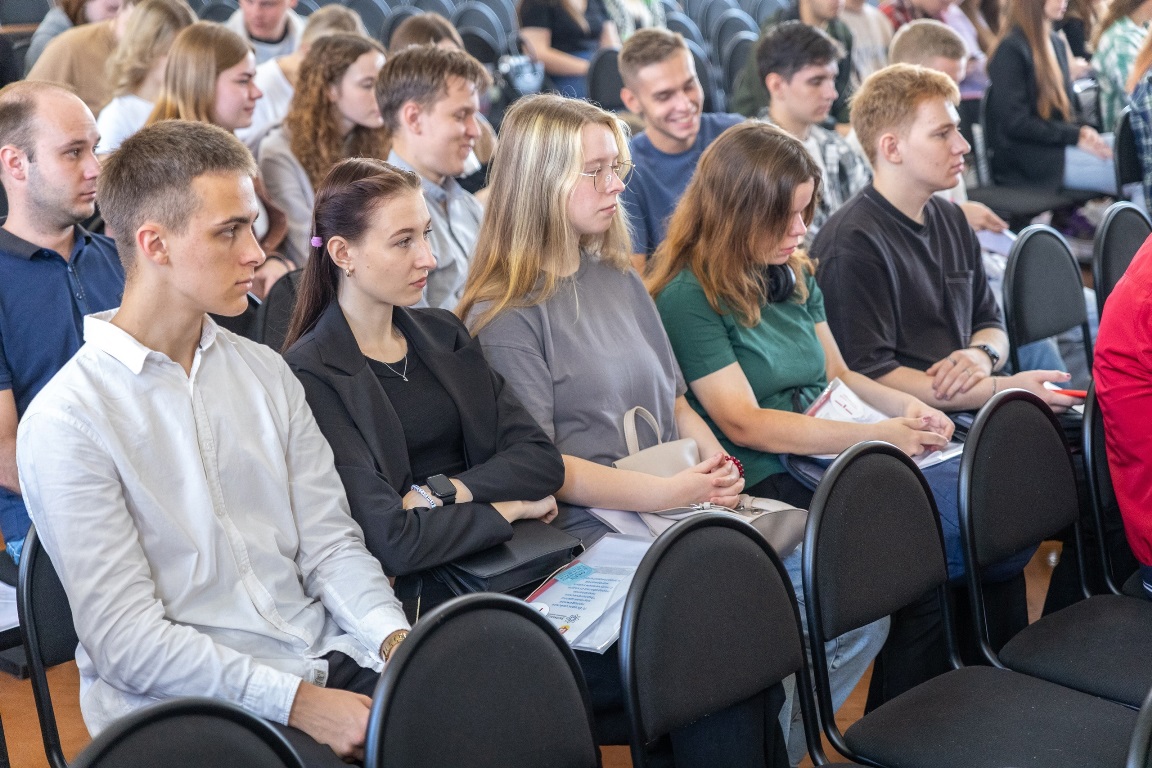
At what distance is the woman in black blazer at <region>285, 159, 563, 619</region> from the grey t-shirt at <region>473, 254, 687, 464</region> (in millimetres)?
105

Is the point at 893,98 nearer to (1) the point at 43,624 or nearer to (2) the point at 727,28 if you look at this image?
(1) the point at 43,624

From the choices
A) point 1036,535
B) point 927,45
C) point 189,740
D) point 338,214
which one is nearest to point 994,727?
point 1036,535

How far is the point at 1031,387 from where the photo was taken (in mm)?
2924

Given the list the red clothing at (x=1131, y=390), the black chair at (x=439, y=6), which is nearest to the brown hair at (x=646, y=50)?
the red clothing at (x=1131, y=390)

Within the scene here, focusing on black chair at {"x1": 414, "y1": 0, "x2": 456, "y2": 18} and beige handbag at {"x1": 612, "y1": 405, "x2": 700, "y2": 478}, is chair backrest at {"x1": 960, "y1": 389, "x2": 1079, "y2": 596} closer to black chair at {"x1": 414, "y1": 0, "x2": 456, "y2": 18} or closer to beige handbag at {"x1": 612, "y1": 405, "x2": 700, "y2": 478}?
beige handbag at {"x1": 612, "y1": 405, "x2": 700, "y2": 478}

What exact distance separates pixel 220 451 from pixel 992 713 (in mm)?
1320

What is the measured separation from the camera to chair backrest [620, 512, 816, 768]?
5.43 feet

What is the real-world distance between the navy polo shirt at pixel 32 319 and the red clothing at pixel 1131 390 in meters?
2.08

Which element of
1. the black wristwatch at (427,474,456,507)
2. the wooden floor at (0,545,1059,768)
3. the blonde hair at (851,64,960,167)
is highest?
the blonde hair at (851,64,960,167)

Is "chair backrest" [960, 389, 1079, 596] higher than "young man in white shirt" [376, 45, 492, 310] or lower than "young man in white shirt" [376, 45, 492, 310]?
lower

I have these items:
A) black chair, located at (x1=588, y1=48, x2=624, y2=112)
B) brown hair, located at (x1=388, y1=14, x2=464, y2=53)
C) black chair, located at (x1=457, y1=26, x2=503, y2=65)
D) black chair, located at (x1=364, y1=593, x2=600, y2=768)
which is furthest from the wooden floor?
black chair, located at (x1=457, y1=26, x2=503, y2=65)

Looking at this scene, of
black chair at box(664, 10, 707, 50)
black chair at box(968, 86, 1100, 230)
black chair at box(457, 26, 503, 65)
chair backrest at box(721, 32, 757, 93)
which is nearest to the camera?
black chair at box(968, 86, 1100, 230)

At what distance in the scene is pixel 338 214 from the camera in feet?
6.97

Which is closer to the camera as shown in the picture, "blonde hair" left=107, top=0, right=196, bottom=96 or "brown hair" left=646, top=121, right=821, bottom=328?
"brown hair" left=646, top=121, right=821, bottom=328
